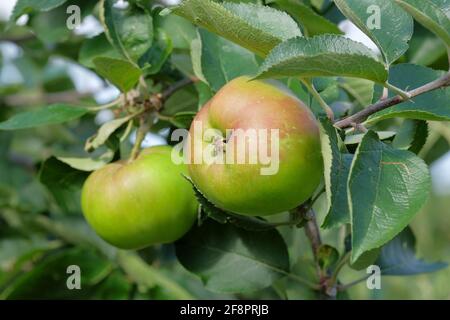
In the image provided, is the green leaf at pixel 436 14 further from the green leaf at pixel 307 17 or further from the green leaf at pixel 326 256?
the green leaf at pixel 326 256

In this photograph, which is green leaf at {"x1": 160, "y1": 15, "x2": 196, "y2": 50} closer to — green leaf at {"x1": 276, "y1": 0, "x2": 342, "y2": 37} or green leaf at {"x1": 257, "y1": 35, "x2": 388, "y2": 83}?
green leaf at {"x1": 276, "y1": 0, "x2": 342, "y2": 37}

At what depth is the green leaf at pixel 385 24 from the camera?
2.41 ft

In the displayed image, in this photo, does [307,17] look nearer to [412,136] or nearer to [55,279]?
[412,136]

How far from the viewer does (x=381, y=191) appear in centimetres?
67

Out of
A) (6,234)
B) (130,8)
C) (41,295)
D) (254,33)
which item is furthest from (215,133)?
(6,234)

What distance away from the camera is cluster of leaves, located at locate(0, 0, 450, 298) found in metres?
0.66

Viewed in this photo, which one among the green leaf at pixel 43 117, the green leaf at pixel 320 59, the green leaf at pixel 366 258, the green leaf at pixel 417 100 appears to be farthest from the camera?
the green leaf at pixel 43 117

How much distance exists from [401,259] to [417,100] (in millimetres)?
440

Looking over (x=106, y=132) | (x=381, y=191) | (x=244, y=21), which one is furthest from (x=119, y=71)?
(x=381, y=191)

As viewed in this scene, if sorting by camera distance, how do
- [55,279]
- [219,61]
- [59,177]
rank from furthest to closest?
1. [55,279]
2. [59,177]
3. [219,61]

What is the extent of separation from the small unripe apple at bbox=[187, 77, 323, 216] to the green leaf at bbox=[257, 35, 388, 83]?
0.24ft

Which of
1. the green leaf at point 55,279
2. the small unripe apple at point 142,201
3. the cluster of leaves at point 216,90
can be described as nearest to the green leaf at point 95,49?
the cluster of leaves at point 216,90

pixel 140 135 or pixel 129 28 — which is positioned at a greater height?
pixel 129 28

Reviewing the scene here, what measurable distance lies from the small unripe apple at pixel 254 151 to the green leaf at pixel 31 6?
1.23 feet
